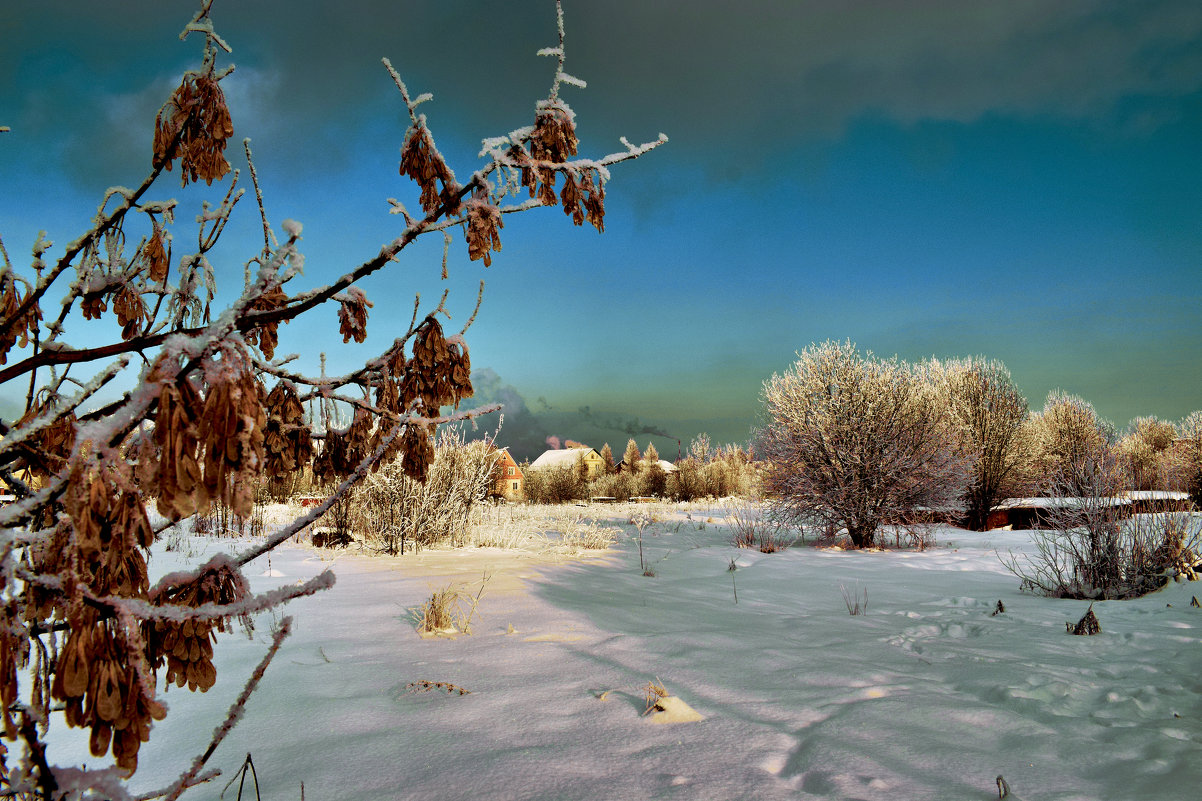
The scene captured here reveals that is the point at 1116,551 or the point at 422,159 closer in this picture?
the point at 422,159

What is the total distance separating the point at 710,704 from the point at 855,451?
30.2ft

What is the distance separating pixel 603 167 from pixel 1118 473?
22.3 feet

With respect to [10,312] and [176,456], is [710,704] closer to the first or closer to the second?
[176,456]

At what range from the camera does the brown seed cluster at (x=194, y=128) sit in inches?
75.4

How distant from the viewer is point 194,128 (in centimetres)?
194

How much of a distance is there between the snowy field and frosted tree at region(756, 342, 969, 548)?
5.62m

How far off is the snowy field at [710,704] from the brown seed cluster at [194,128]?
204 centimetres

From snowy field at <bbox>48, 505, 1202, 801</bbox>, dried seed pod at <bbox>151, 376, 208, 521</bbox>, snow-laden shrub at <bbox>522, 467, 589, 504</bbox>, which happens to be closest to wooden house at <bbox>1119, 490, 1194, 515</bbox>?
snowy field at <bbox>48, 505, 1202, 801</bbox>

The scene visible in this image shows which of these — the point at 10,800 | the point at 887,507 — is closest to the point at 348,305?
the point at 10,800

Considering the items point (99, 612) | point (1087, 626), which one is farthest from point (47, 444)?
point (1087, 626)

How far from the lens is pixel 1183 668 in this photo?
3.28 m

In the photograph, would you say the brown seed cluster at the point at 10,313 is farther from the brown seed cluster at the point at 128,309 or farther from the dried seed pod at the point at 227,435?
the dried seed pod at the point at 227,435

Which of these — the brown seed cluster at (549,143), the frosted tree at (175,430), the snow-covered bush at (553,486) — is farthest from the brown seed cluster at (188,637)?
the snow-covered bush at (553,486)

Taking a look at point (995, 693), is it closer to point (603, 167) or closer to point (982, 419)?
point (603, 167)
